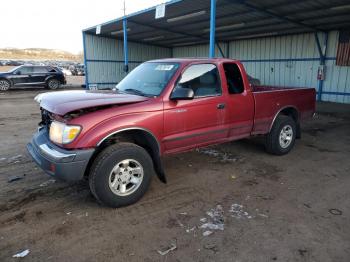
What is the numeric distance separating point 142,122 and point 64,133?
95 centimetres

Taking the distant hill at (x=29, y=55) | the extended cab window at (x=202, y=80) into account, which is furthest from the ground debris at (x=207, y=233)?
the distant hill at (x=29, y=55)

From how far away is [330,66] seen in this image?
1403 cm

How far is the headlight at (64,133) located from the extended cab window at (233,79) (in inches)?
104

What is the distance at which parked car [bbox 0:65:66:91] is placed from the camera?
19.0 metres

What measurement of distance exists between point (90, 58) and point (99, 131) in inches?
697

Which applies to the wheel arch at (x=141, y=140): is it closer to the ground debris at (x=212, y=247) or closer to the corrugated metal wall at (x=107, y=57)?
the ground debris at (x=212, y=247)

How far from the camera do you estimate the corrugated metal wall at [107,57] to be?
19.5 metres

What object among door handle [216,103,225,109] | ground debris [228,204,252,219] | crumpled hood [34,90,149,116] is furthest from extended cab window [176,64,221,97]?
ground debris [228,204,252,219]

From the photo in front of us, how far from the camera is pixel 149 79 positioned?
4.39m

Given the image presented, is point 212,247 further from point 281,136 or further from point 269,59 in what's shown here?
point 269,59

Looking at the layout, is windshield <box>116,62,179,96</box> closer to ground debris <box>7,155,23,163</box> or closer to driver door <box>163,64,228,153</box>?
driver door <box>163,64,228,153</box>

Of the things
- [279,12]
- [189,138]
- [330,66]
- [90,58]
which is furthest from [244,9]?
[90,58]

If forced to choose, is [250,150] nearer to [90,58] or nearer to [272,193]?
[272,193]

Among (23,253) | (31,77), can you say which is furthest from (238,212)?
(31,77)
